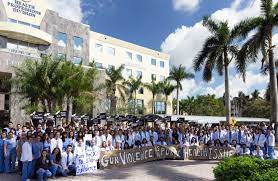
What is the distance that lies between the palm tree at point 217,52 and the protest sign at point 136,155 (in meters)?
13.4

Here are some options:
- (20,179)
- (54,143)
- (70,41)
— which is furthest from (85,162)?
(70,41)

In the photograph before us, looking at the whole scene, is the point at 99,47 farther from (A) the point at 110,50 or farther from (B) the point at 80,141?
(B) the point at 80,141

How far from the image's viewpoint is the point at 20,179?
13258 millimetres

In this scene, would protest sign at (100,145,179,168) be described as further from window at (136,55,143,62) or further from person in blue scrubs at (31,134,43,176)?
window at (136,55,143,62)

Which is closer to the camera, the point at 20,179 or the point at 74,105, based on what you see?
the point at 20,179

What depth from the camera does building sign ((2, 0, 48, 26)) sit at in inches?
1465

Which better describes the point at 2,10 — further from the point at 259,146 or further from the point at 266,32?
the point at 259,146

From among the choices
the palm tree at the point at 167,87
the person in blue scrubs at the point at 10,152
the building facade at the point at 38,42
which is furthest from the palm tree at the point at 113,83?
the person in blue scrubs at the point at 10,152

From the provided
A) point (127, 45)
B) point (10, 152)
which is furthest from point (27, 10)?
point (10, 152)

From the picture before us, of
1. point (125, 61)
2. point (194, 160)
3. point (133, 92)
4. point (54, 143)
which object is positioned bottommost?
point (194, 160)

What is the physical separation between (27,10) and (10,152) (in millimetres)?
27702

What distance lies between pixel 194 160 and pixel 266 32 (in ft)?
40.6

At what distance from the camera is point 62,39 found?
43.4 m

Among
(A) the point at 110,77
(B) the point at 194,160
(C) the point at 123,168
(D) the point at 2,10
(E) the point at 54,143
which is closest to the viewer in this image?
(E) the point at 54,143
